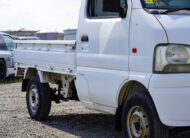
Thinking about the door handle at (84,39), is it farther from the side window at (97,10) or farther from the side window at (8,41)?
the side window at (8,41)

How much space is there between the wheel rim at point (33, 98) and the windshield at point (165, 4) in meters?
3.30

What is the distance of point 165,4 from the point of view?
18.3 ft

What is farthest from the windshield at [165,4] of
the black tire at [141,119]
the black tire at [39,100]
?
the black tire at [39,100]

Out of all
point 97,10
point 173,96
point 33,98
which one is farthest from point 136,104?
point 33,98

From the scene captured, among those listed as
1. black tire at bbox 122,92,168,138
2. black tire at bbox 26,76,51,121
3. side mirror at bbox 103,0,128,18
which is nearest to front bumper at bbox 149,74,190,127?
black tire at bbox 122,92,168,138

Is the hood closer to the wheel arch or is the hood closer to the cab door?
the cab door

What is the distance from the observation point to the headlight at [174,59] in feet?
16.4

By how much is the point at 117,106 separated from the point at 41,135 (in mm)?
1565

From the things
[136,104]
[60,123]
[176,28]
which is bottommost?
[60,123]

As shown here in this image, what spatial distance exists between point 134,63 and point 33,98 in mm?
3335

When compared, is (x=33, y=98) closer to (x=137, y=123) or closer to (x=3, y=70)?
(x=137, y=123)

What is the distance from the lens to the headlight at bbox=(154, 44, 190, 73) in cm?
499

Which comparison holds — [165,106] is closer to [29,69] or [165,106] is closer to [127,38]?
[127,38]

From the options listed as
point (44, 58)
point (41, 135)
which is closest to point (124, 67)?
point (41, 135)
